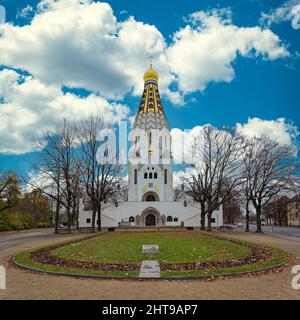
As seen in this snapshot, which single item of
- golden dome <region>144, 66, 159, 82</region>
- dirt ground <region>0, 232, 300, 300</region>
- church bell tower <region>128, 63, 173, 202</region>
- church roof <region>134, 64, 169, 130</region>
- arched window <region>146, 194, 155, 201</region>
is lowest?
dirt ground <region>0, 232, 300, 300</region>

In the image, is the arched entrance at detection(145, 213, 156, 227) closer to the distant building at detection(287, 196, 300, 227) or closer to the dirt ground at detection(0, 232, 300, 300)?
the distant building at detection(287, 196, 300, 227)

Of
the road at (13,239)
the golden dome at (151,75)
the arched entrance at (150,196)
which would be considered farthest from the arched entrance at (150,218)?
the golden dome at (151,75)

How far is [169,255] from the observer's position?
573 inches

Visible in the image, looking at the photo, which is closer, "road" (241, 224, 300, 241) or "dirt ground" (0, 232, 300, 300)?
"dirt ground" (0, 232, 300, 300)

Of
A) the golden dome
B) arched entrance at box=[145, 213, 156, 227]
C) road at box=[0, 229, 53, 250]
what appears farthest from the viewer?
the golden dome

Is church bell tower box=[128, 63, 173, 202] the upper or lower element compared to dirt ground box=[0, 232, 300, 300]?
upper

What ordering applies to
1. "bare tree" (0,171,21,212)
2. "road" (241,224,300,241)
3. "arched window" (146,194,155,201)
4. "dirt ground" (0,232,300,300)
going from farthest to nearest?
"arched window" (146,194,155,201) → "bare tree" (0,171,21,212) → "road" (241,224,300,241) → "dirt ground" (0,232,300,300)

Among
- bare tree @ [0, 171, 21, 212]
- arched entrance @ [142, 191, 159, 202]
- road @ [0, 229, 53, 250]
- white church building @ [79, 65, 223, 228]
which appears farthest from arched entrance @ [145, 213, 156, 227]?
road @ [0, 229, 53, 250]

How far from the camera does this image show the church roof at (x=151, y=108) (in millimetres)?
68812

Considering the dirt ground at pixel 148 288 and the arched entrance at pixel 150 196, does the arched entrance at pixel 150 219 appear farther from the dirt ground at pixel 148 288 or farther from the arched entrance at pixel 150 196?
the dirt ground at pixel 148 288

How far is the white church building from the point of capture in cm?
5706

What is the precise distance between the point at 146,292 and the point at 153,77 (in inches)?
2775
